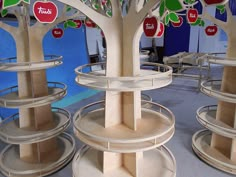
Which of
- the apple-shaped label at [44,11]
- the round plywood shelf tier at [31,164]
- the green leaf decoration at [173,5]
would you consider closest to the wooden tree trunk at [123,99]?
the green leaf decoration at [173,5]

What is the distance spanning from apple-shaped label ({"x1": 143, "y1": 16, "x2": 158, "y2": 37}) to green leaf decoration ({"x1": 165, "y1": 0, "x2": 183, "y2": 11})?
0.55 ft

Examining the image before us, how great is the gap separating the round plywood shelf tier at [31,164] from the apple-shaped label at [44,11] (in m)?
1.56

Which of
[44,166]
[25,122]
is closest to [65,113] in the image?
[25,122]

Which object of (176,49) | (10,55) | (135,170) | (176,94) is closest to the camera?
(135,170)

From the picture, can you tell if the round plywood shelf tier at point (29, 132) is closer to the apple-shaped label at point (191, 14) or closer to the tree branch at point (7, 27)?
the tree branch at point (7, 27)

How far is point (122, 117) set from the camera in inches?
59.6

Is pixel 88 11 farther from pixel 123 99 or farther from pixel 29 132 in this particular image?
pixel 29 132

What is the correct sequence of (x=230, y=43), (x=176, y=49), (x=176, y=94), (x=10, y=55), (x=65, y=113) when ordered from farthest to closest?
1. (x=176, y=49)
2. (x=176, y=94)
3. (x=10, y=55)
4. (x=65, y=113)
5. (x=230, y=43)

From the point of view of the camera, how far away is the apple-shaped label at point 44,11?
4.27 ft

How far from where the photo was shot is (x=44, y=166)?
7.55ft

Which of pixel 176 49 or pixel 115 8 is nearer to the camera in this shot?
pixel 115 8

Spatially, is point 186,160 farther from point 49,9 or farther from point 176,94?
point 176,94

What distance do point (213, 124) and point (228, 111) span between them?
0.88ft

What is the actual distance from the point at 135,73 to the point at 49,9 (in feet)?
2.17
